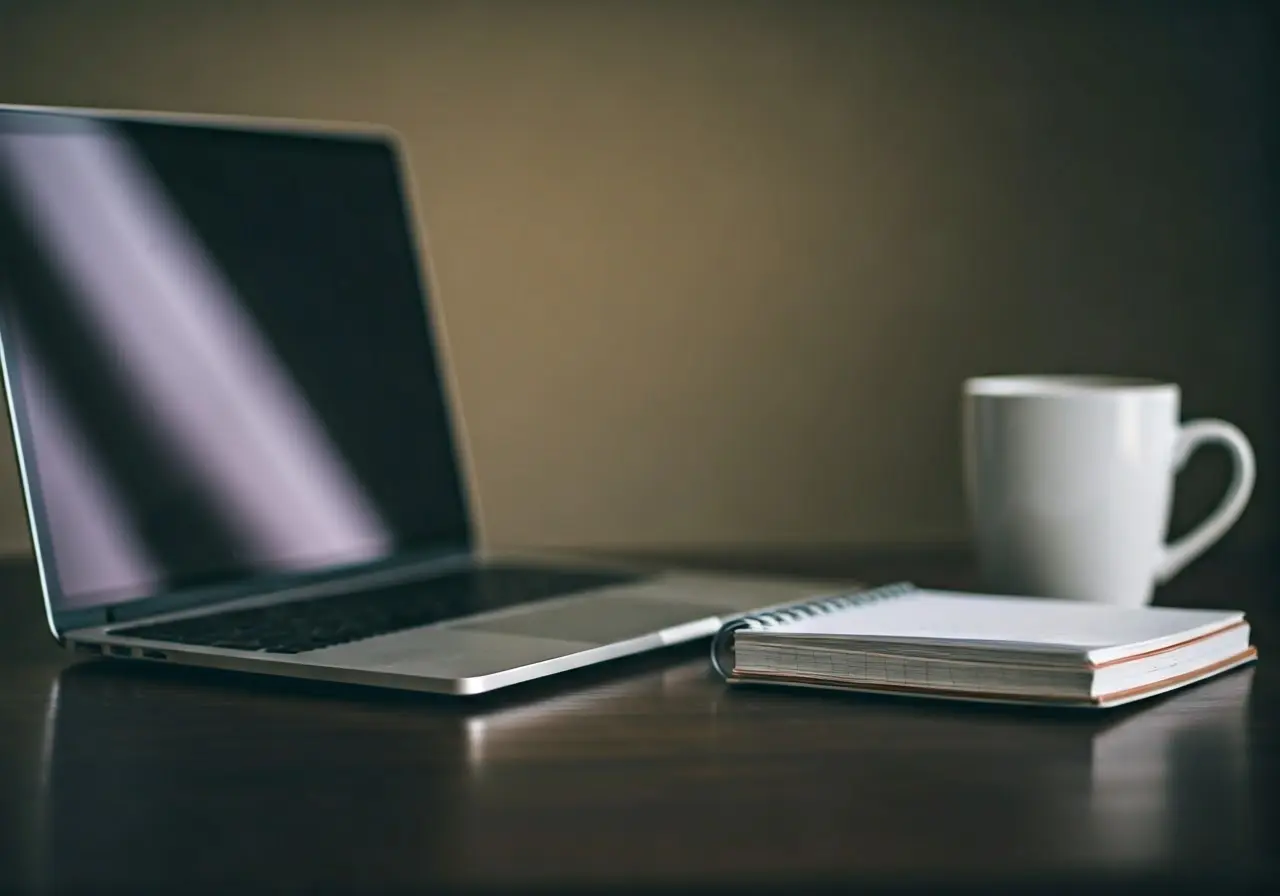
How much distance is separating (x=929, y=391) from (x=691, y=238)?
247mm

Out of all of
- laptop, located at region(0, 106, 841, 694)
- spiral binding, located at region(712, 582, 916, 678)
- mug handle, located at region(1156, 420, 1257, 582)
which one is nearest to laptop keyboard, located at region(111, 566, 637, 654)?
laptop, located at region(0, 106, 841, 694)

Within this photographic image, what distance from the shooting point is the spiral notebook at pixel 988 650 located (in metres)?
0.70

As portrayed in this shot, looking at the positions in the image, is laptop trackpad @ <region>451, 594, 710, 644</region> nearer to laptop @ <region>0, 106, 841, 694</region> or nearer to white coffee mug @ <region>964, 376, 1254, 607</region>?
laptop @ <region>0, 106, 841, 694</region>

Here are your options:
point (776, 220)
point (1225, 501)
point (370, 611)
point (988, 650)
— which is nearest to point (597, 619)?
point (370, 611)

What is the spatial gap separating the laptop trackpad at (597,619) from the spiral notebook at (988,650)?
0.24 feet

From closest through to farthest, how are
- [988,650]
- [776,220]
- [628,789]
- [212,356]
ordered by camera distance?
[628,789]
[988,650]
[212,356]
[776,220]

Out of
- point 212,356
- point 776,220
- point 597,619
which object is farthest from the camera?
point 776,220

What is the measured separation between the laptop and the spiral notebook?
0.08 m

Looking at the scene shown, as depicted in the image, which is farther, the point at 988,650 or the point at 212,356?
the point at 212,356

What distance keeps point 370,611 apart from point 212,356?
0.21 meters

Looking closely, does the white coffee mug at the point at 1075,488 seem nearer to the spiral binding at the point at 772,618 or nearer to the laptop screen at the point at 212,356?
the spiral binding at the point at 772,618

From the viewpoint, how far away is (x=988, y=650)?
711mm

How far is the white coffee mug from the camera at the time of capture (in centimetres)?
95

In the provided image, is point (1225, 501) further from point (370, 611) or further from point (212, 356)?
point (212, 356)
